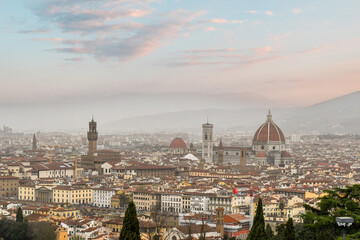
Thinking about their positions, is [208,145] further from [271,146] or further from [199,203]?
[199,203]

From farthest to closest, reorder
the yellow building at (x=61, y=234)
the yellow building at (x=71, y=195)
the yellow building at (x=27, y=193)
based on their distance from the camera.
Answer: the yellow building at (x=27, y=193)
the yellow building at (x=71, y=195)
the yellow building at (x=61, y=234)

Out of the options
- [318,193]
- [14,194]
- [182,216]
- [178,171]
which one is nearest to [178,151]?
[178,171]

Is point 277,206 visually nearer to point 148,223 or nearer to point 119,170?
point 148,223

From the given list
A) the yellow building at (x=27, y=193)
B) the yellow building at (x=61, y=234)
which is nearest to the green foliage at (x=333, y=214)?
the yellow building at (x=61, y=234)

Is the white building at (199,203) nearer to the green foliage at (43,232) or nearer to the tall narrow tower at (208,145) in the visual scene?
the green foliage at (43,232)

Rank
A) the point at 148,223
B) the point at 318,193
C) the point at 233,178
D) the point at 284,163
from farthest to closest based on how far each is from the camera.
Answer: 1. the point at 284,163
2. the point at 233,178
3. the point at 318,193
4. the point at 148,223

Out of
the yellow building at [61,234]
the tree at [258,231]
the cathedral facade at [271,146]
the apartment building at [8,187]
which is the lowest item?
the yellow building at [61,234]

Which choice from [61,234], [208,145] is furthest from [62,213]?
[208,145]
